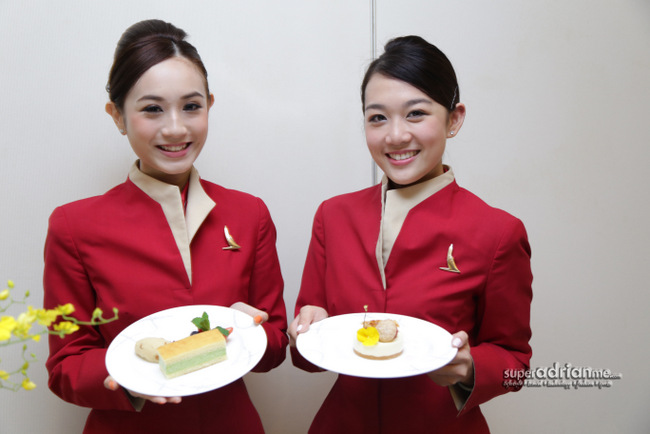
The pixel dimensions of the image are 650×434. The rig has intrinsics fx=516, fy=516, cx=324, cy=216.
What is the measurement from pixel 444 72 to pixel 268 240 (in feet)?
2.57

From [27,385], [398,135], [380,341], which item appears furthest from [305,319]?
[27,385]

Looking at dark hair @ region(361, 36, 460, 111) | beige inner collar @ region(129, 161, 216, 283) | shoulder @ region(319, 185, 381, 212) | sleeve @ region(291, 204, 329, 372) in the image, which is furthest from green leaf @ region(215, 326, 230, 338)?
dark hair @ region(361, 36, 460, 111)

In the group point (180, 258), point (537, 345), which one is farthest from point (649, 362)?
point (180, 258)

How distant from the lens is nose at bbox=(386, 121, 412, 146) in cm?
149

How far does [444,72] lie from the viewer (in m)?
1.57

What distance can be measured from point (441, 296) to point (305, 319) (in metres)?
0.40

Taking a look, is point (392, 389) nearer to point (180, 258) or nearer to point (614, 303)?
point (180, 258)

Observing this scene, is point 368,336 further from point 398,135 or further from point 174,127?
point 174,127

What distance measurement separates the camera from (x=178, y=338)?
1432mm

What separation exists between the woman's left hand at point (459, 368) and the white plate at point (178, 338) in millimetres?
486

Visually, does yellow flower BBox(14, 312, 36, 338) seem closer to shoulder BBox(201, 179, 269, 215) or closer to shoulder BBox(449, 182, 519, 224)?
shoulder BBox(201, 179, 269, 215)

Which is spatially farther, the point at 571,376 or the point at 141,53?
the point at 571,376

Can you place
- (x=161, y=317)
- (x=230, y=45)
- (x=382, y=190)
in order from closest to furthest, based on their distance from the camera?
(x=161, y=317) < (x=382, y=190) < (x=230, y=45)

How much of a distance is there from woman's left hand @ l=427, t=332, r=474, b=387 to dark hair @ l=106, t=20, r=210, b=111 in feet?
3.64
